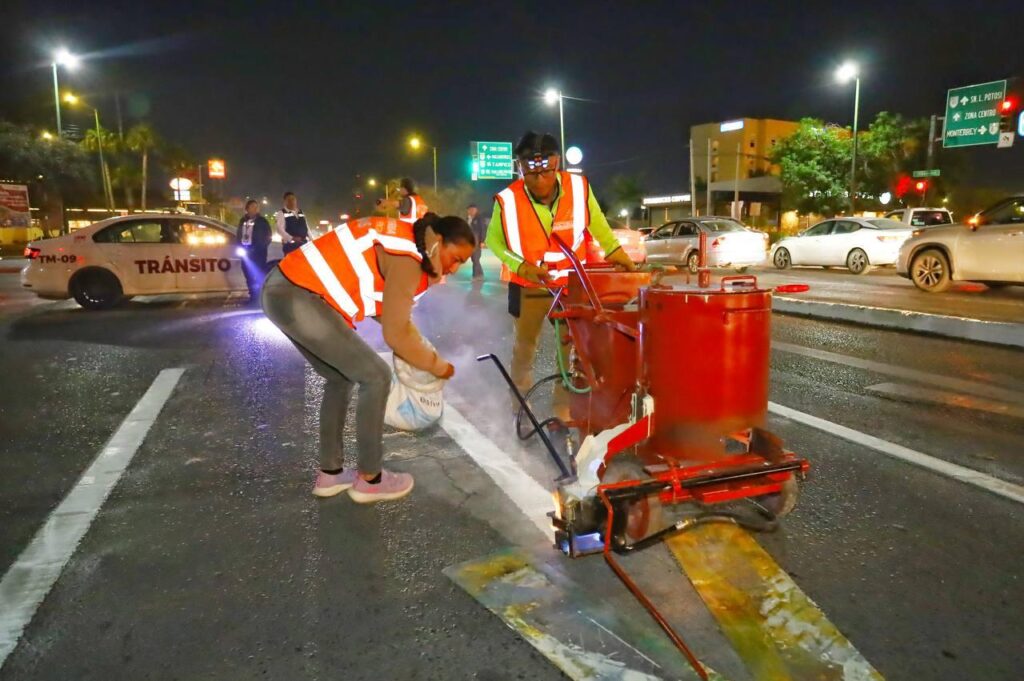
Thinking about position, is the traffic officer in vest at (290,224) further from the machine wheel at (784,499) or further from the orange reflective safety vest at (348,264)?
the machine wheel at (784,499)

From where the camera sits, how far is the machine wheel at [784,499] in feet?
10.1

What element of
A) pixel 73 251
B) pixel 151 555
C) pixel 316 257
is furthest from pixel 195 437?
pixel 73 251

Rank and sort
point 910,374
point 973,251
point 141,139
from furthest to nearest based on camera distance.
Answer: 1. point 141,139
2. point 973,251
3. point 910,374

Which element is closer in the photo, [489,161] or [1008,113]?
[1008,113]

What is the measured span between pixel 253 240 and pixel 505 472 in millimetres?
9355

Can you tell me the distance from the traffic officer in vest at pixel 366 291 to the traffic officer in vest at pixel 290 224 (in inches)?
354

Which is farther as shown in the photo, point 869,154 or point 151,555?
point 869,154

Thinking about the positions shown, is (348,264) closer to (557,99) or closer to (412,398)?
(412,398)

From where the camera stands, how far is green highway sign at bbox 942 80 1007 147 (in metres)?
26.6

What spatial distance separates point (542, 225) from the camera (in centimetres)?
434

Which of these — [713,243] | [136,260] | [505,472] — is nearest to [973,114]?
[713,243]

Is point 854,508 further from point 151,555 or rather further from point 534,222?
point 151,555

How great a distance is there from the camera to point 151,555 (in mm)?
3207

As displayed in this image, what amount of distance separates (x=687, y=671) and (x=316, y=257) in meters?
2.42
